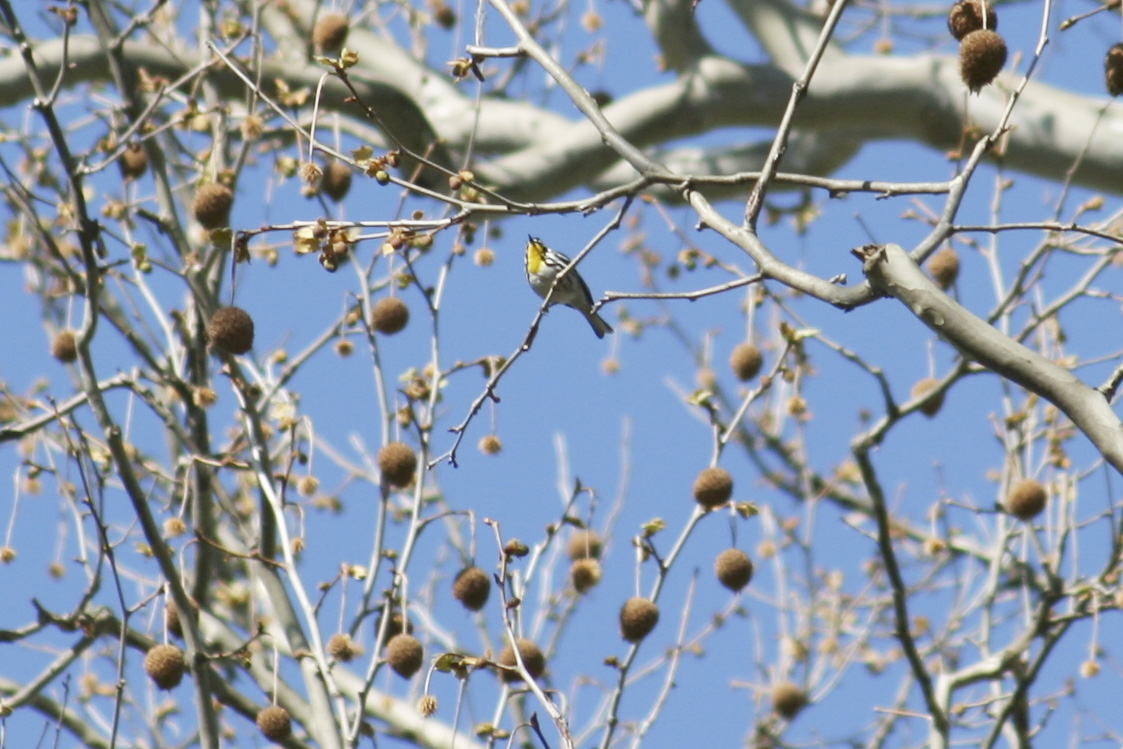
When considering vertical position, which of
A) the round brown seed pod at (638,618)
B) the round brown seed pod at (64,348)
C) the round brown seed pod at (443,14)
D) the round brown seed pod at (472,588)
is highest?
the round brown seed pod at (443,14)

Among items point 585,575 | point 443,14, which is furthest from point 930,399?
point 443,14

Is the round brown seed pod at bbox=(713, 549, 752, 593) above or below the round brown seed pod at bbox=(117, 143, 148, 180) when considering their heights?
below

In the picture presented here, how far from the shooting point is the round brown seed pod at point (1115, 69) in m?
2.39

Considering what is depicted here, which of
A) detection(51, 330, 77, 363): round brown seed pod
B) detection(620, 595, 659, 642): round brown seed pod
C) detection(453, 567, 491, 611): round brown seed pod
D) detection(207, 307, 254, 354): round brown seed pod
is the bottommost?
detection(620, 595, 659, 642): round brown seed pod

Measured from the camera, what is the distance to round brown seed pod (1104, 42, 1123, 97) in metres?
2.39

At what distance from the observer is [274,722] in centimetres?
327

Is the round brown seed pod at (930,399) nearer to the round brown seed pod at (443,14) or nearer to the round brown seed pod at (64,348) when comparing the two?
the round brown seed pod at (64,348)

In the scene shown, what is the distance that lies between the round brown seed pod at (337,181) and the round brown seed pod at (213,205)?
1.81 feet

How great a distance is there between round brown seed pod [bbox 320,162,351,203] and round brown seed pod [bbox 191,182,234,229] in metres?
0.55

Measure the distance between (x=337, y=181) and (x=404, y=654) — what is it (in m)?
1.63

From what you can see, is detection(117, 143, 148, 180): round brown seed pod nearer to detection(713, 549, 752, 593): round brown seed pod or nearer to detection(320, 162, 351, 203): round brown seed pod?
detection(320, 162, 351, 203): round brown seed pod

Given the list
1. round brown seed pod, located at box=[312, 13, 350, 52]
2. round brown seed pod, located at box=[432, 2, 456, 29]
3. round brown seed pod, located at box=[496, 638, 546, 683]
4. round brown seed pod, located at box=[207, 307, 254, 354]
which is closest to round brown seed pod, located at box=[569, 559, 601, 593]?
round brown seed pod, located at box=[496, 638, 546, 683]

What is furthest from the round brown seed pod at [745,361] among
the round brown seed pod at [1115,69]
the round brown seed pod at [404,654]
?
the round brown seed pod at [1115,69]

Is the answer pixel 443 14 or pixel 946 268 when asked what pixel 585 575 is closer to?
pixel 946 268
